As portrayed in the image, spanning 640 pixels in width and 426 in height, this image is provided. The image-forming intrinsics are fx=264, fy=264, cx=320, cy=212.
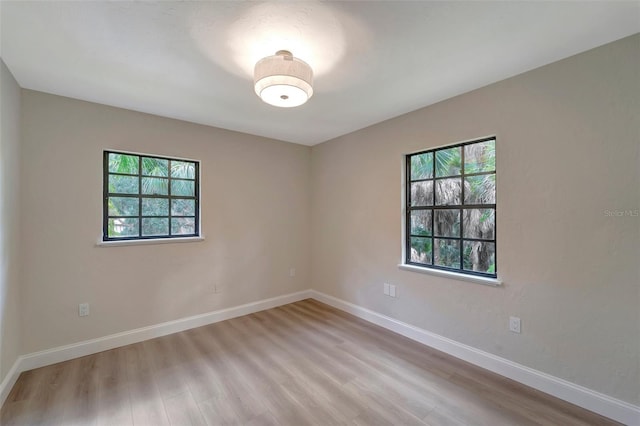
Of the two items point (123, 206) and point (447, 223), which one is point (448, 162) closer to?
point (447, 223)

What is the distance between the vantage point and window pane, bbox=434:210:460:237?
106 inches

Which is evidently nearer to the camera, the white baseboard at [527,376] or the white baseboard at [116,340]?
the white baseboard at [527,376]

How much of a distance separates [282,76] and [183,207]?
7.61ft

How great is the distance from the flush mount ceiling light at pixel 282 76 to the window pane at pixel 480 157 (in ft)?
5.69

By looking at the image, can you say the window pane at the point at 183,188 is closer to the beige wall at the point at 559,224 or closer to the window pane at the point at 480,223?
the beige wall at the point at 559,224

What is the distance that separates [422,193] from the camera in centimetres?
299

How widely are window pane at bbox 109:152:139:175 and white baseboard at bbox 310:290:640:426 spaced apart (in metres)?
3.36

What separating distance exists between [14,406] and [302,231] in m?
3.31

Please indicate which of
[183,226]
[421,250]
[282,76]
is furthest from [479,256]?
[183,226]

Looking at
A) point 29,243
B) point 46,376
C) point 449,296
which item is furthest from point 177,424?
point 449,296

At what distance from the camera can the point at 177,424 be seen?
1.75m

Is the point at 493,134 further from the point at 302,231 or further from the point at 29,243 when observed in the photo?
the point at 29,243

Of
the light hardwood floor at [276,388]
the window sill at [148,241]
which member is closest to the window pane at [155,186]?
the window sill at [148,241]

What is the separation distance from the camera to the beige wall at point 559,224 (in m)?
1.75
